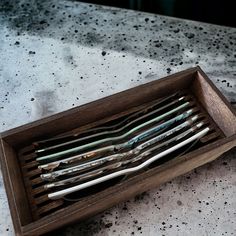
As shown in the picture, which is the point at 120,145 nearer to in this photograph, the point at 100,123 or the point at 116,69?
the point at 100,123

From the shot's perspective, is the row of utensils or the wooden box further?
the row of utensils

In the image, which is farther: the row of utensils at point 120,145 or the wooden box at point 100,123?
the row of utensils at point 120,145

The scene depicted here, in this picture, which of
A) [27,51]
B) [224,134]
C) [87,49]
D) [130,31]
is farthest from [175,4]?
[224,134]

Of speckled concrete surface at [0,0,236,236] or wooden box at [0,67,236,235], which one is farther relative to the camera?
speckled concrete surface at [0,0,236,236]

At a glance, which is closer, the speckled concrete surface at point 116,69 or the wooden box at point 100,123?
the wooden box at point 100,123

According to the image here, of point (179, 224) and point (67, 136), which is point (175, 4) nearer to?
point (67, 136)
